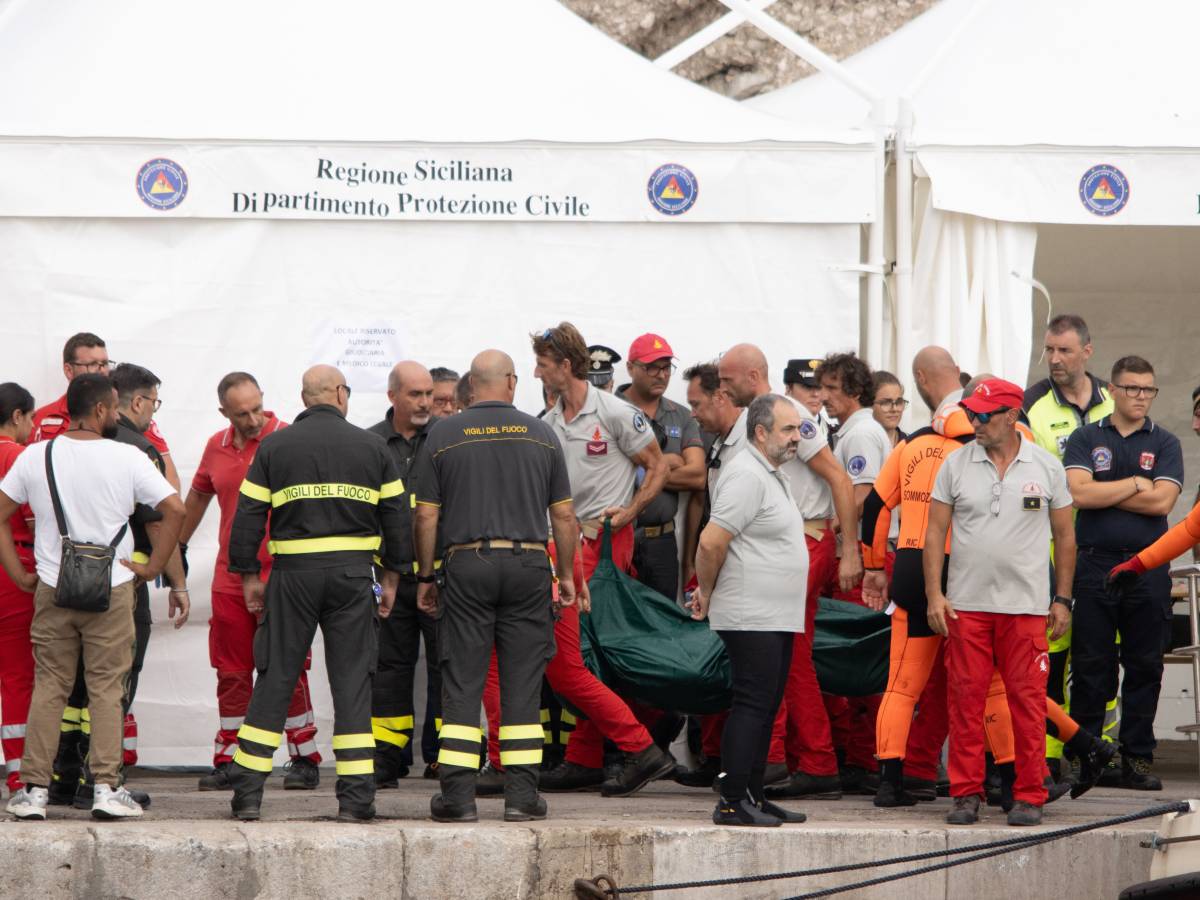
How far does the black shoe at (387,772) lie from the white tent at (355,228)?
0.82 meters

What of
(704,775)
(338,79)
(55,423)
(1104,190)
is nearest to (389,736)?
(704,775)

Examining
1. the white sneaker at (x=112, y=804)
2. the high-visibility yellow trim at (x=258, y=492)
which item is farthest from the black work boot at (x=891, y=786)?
the white sneaker at (x=112, y=804)

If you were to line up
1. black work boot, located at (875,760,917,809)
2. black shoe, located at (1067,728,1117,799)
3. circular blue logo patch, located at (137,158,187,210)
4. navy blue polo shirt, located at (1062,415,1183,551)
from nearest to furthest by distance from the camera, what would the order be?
black work boot, located at (875,760,917,809) → black shoe, located at (1067,728,1117,799) → navy blue polo shirt, located at (1062,415,1183,551) → circular blue logo patch, located at (137,158,187,210)

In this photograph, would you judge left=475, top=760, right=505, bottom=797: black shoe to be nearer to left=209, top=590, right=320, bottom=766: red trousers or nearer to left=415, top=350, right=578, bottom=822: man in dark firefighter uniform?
left=415, top=350, right=578, bottom=822: man in dark firefighter uniform

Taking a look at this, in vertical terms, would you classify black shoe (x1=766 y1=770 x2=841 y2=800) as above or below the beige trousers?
below

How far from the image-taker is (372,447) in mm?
6203

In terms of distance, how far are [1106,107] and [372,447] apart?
4.61 m

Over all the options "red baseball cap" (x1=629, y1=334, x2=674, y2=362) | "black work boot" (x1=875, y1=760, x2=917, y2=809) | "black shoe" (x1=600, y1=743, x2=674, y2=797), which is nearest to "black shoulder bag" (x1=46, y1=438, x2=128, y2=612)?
"black shoe" (x1=600, y1=743, x2=674, y2=797)

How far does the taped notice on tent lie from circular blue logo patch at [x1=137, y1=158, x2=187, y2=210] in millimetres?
916

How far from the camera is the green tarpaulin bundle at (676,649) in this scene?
6.93m

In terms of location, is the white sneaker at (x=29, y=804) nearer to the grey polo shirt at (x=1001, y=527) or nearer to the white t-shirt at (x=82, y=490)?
the white t-shirt at (x=82, y=490)

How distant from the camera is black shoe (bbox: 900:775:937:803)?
269 inches

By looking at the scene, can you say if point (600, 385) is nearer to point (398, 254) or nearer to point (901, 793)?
point (398, 254)

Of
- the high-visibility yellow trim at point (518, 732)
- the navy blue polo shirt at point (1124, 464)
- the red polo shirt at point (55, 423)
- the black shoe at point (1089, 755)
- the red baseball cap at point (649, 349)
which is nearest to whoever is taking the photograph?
the high-visibility yellow trim at point (518, 732)
